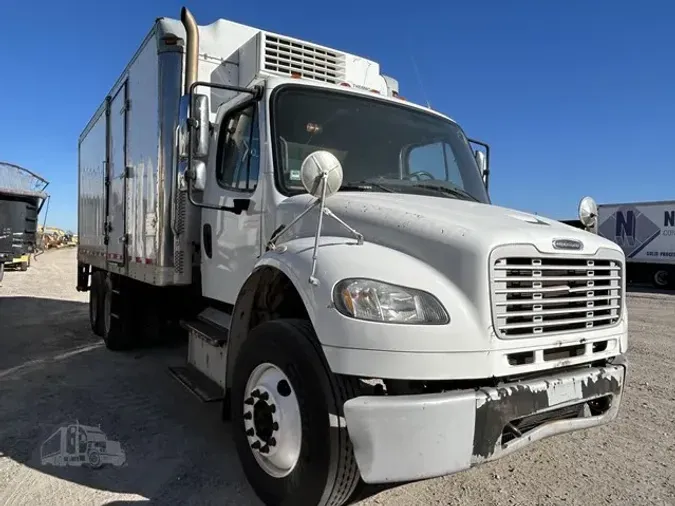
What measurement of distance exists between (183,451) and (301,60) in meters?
3.50

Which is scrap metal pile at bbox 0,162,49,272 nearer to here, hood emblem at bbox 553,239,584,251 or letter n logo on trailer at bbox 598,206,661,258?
hood emblem at bbox 553,239,584,251

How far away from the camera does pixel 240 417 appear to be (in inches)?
132

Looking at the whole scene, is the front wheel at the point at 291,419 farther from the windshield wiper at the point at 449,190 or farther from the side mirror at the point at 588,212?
the side mirror at the point at 588,212

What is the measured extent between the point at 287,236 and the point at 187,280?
1.90m

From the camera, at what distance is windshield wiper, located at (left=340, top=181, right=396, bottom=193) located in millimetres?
3622

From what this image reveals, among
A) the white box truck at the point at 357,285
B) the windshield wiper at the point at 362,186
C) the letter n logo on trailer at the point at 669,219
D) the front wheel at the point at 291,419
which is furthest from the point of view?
the letter n logo on trailer at the point at 669,219

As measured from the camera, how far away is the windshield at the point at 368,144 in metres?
3.72

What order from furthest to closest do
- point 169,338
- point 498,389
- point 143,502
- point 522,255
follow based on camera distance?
point 169,338 → point 143,502 → point 522,255 → point 498,389

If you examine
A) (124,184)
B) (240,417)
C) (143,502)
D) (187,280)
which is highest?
(124,184)

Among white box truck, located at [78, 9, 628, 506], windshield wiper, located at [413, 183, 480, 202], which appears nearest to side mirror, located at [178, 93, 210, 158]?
white box truck, located at [78, 9, 628, 506]

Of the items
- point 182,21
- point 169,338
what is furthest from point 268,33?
point 169,338

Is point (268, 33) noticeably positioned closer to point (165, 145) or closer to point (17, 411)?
point (165, 145)

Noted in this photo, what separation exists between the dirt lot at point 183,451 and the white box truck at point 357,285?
0.44 meters

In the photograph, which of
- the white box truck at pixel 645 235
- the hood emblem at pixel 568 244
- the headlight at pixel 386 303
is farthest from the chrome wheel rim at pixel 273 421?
the white box truck at pixel 645 235
